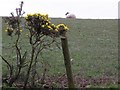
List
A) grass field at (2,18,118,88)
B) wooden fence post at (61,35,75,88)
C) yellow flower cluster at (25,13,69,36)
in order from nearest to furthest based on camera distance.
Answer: wooden fence post at (61,35,75,88) → yellow flower cluster at (25,13,69,36) → grass field at (2,18,118,88)

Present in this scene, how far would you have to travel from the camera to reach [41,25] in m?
7.06

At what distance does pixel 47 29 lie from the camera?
7094 mm

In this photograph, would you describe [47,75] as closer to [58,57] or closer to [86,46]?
[58,57]

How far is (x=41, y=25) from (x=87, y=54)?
4917mm

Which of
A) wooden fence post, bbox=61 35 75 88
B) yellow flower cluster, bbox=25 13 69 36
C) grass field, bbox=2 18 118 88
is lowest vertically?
grass field, bbox=2 18 118 88

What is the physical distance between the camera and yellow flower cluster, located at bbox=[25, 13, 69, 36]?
704 cm

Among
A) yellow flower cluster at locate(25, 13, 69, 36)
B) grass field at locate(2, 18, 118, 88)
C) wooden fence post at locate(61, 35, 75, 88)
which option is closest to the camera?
wooden fence post at locate(61, 35, 75, 88)

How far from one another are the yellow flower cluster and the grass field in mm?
1800

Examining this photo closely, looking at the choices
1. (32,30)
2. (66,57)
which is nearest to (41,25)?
(32,30)

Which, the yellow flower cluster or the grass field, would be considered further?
the grass field

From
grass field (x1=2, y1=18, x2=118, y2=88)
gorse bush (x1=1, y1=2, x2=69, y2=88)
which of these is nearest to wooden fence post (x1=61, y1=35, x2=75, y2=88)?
gorse bush (x1=1, y1=2, x2=69, y2=88)

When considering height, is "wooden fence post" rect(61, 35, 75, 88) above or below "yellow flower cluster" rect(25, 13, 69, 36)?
below

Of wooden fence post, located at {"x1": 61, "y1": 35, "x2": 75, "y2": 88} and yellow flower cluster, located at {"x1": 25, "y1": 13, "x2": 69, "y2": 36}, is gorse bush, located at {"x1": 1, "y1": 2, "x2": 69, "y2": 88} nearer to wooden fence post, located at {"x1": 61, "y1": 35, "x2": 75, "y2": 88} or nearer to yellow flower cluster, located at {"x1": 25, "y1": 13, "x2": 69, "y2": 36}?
yellow flower cluster, located at {"x1": 25, "y1": 13, "x2": 69, "y2": 36}

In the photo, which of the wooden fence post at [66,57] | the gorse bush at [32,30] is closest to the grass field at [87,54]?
the gorse bush at [32,30]
